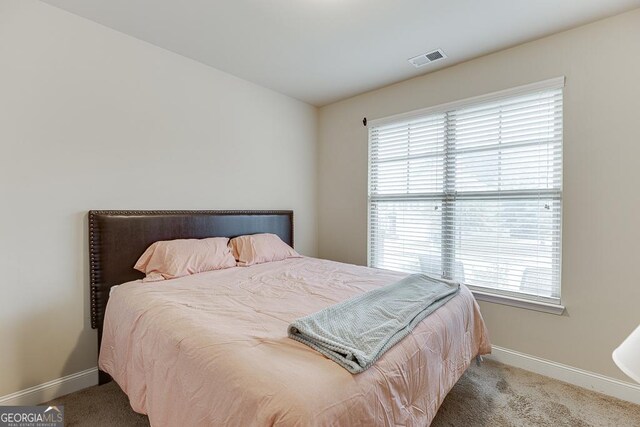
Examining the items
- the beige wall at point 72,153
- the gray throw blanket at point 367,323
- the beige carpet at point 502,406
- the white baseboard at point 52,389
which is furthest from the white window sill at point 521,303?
the white baseboard at point 52,389

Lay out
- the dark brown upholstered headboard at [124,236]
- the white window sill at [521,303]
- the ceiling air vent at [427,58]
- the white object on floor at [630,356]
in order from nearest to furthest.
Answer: the white object on floor at [630,356] < the dark brown upholstered headboard at [124,236] < the white window sill at [521,303] < the ceiling air vent at [427,58]

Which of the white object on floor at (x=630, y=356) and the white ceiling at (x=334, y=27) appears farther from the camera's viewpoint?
the white ceiling at (x=334, y=27)

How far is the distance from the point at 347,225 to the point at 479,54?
210cm

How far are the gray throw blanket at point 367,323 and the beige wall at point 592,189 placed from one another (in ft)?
3.40

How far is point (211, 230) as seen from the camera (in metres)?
2.74

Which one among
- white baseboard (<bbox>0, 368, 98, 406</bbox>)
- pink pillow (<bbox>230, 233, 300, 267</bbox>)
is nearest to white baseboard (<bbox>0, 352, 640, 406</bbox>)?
white baseboard (<bbox>0, 368, 98, 406</bbox>)

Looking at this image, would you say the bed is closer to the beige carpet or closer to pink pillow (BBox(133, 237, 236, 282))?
pink pillow (BBox(133, 237, 236, 282))

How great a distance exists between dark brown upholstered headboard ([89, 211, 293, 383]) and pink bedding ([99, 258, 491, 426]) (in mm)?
227

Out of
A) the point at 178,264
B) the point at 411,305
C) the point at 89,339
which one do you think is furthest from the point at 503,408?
the point at 89,339

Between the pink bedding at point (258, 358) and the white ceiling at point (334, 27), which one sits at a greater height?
the white ceiling at point (334, 27)

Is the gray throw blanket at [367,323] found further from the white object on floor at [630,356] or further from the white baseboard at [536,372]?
the white baseboard at [536,372]

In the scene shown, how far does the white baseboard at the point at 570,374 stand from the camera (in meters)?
2.00

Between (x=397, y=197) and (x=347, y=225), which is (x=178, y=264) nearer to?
(x=347, y=225)

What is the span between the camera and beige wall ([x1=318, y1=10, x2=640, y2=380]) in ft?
6.54
